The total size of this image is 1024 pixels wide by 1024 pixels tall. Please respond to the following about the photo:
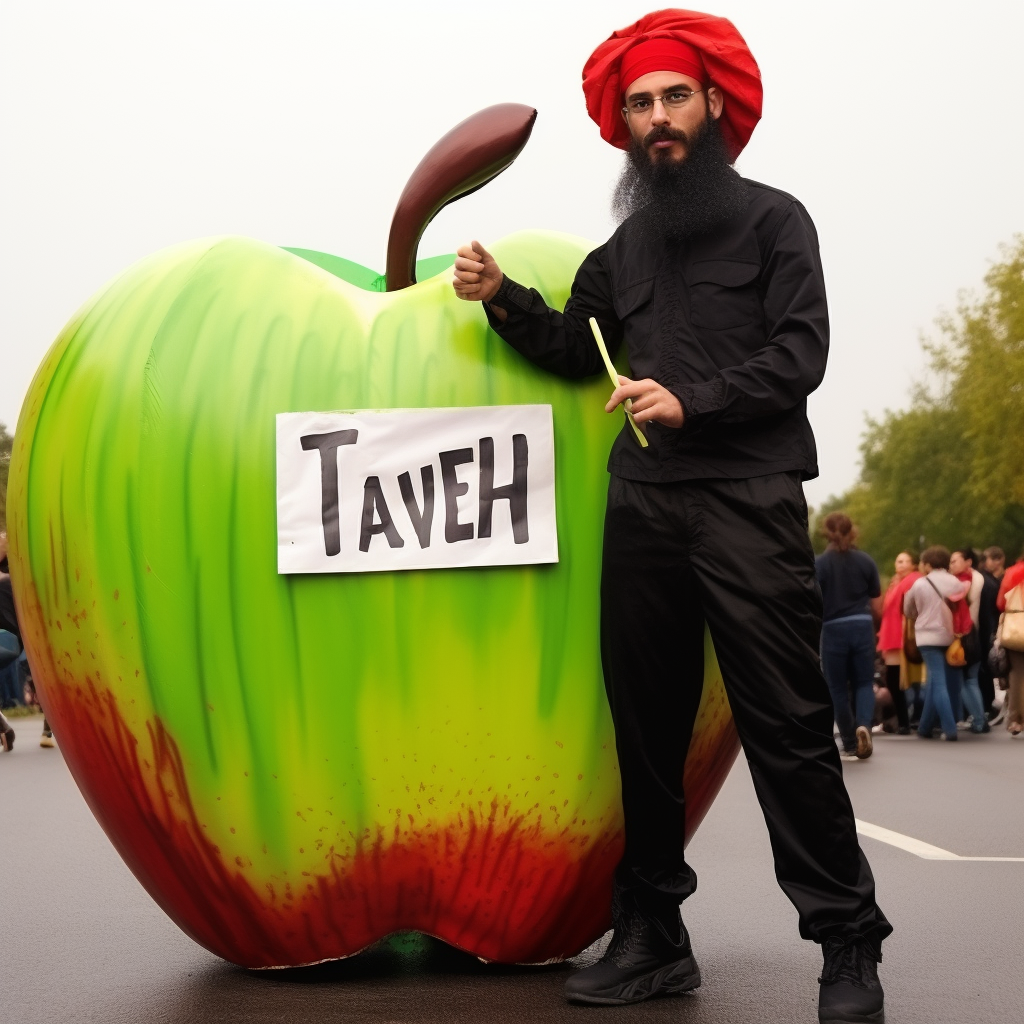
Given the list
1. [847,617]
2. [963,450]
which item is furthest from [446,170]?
[963,450]

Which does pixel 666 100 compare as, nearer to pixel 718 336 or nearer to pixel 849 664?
pixel 718 336

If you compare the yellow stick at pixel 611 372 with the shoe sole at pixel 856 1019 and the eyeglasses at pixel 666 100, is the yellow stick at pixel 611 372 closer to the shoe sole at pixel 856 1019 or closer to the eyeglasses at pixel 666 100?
the eyeglasses at pixel 666 100

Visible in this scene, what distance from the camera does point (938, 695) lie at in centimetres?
1207

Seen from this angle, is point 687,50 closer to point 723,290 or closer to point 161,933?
point 723,290

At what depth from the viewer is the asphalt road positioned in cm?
347

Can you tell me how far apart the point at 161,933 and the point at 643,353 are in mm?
2266

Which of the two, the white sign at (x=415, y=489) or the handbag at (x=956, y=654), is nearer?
the white sign at (x=415, y=489)

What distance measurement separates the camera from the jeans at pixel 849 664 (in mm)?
9859

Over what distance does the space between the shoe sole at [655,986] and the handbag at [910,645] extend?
910 centimetres

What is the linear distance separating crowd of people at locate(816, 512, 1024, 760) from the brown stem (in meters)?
5.94

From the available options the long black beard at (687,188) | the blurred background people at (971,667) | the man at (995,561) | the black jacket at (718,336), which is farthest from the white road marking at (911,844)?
the man at (995,561)

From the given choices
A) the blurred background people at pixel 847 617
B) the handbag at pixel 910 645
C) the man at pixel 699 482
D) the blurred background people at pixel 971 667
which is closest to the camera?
the man at pixel 699 482

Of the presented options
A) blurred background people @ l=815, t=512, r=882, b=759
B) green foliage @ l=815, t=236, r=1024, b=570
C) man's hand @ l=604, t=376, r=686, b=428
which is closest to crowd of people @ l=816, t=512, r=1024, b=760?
blurred background people @ l=815, t=512, r=882, b=759

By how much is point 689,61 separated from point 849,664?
23.0 feet
